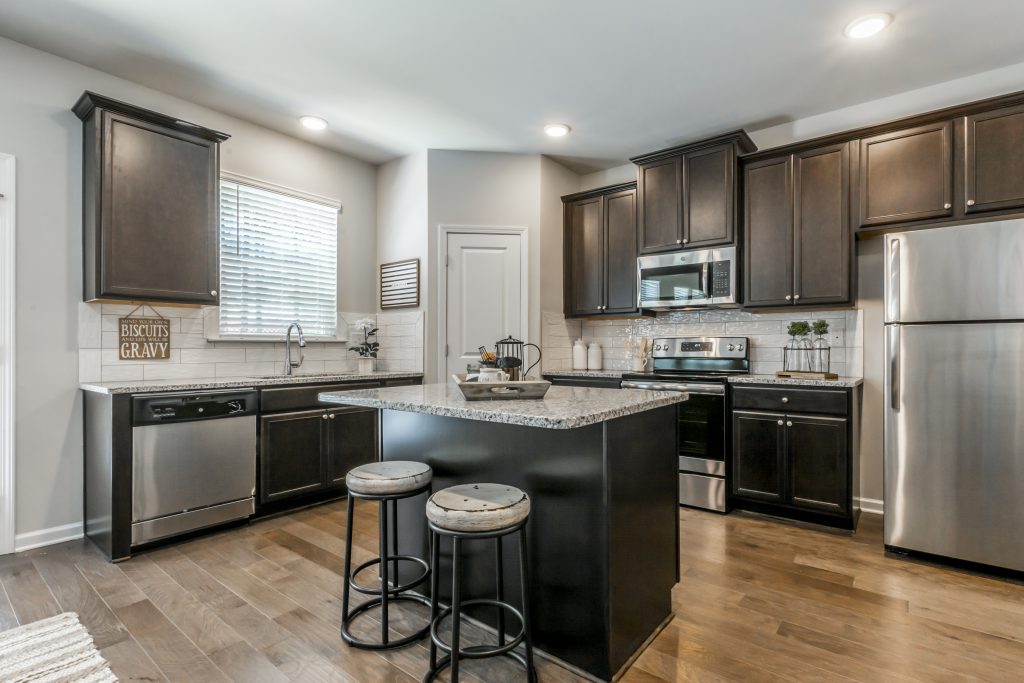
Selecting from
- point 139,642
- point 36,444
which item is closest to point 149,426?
point 36,444

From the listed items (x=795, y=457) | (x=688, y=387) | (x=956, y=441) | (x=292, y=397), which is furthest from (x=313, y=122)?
(x=956, y=441)

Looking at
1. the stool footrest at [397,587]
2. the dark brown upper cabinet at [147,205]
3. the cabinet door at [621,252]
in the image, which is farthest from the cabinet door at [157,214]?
the cabinet door at [621,252]

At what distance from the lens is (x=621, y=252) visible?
4.43 metres

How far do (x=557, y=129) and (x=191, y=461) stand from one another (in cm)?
334

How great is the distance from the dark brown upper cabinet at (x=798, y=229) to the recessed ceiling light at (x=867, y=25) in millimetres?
783

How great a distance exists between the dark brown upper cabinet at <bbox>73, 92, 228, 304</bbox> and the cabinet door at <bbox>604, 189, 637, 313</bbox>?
9.83 feet

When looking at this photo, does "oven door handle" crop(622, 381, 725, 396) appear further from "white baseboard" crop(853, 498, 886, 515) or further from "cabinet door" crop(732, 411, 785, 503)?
"white baseboard" crop(853, 498, 886, 515)

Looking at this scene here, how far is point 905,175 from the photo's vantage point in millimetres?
3135

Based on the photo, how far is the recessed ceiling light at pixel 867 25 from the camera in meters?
2.57

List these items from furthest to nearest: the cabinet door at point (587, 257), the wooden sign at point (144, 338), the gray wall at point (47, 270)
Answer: the cabinet door at point (587, 257) < the wooden sign at point (144, 338) < the gray wall at point (47, 270)

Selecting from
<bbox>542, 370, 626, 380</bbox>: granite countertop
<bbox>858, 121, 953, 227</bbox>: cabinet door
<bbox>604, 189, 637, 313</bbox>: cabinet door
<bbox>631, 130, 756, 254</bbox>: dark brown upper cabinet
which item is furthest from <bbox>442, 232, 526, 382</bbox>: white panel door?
<bbox>858, 121, 953, 227</bbox>: cabinet door

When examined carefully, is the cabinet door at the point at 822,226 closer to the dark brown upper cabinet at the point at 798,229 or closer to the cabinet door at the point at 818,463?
the dark brown upper cabinet at the point at 798,229

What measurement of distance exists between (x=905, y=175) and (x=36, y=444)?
533 cm

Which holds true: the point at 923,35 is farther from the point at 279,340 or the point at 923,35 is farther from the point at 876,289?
the point at 279,340
